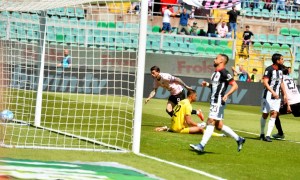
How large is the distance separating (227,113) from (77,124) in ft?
37.3

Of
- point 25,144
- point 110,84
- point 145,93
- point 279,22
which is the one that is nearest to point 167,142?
point 25,144

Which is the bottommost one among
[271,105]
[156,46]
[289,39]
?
[271,105]

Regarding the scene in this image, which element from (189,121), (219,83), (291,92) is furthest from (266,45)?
(219,83)

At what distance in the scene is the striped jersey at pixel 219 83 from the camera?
1543 centimetres

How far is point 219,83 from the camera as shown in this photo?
51.1ft

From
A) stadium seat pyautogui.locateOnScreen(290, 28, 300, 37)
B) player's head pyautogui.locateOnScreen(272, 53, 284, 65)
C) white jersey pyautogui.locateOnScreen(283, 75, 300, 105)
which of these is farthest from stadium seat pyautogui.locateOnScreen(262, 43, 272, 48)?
player's head pyautogui.locateOnScreen(272, 53, 284, 65)

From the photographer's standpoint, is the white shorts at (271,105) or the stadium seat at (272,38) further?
the stadium seat at (272,38)

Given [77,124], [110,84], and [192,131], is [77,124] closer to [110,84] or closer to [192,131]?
Result: [192,131]

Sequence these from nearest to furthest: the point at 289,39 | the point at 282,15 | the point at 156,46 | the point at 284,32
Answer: the point at 156,46
the point at 289,39
the point at 284,32
the point at 282,15

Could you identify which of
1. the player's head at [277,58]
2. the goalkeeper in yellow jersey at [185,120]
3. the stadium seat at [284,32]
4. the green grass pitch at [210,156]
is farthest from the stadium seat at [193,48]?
the player's head at [277,58]

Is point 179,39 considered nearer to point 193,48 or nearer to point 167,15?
point 193,48

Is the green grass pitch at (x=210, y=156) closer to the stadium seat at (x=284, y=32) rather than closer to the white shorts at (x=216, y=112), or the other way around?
the white shorts at (x=216, y=112)

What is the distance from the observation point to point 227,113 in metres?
30.1

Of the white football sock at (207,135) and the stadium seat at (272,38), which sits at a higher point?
the stadium seat at (272,38)
